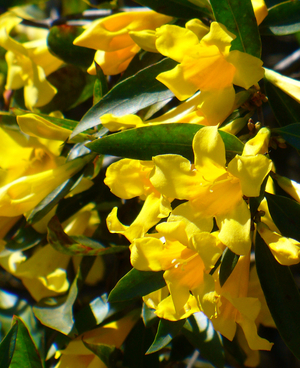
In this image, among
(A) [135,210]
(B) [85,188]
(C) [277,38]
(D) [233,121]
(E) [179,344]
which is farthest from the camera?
(C) [277,38]

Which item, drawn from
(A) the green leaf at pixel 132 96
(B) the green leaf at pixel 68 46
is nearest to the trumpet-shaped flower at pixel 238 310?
(A) the green leaf at pixel 132 96

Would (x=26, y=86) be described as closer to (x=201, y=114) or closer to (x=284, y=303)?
A: (x=201, y=114)

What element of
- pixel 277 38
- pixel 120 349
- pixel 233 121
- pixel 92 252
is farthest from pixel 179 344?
pixel 277 38

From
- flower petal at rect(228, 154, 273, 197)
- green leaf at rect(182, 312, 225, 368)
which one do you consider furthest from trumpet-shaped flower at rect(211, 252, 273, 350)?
green leaf at rect(182, 312, 225, 368)

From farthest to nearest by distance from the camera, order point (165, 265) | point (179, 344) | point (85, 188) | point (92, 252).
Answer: point (179, 344) → point (85, 188) → point (92, 252) → point (165, 265)

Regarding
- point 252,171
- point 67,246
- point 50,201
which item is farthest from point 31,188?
point 252,171
